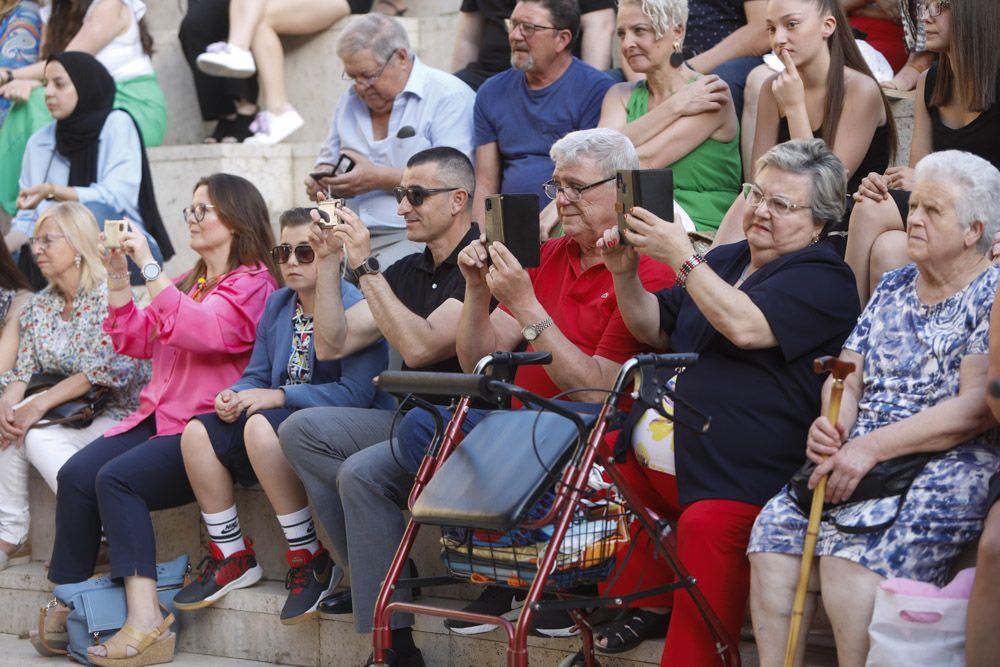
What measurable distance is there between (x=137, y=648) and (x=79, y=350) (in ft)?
4.39

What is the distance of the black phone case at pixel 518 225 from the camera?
388cm

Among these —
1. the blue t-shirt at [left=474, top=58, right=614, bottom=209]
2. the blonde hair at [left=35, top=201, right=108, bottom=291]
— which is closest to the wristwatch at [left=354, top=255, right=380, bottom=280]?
the blue t-shirt at [left=474, top=58, right=614, bottom=209]

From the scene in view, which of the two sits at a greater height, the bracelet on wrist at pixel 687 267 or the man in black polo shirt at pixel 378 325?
the bracelet on wrist at pixel 687 267

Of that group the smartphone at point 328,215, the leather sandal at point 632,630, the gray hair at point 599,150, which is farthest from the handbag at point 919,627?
the smartphone at point 328,215

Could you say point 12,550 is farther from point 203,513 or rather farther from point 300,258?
point 300,258

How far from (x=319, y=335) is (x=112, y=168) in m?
2.27

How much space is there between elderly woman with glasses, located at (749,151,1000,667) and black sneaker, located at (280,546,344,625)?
5.67 feet

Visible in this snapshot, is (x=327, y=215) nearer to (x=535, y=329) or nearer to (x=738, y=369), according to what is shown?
(x=535, y=329)

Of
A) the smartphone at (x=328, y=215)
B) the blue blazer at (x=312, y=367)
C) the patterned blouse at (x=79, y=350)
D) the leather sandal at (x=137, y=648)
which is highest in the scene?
the smartphone at (x=328, y=215)

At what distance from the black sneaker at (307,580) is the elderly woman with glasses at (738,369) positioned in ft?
3.86

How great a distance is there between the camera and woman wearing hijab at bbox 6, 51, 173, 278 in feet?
20.9

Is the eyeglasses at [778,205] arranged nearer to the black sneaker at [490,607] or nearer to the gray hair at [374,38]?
the black sneaker at [490,607]

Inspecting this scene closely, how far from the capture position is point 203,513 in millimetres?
4789

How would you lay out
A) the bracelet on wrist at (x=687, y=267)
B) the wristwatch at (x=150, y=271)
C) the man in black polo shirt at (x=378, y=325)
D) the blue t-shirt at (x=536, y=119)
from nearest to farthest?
the bracelet on wrist at (x=687, y=267) < the man in black polo shirt at (x=378, y=325) < the wristwatch at (x=150, y=271) < the blue t-shirt at (x=536, y=119)
